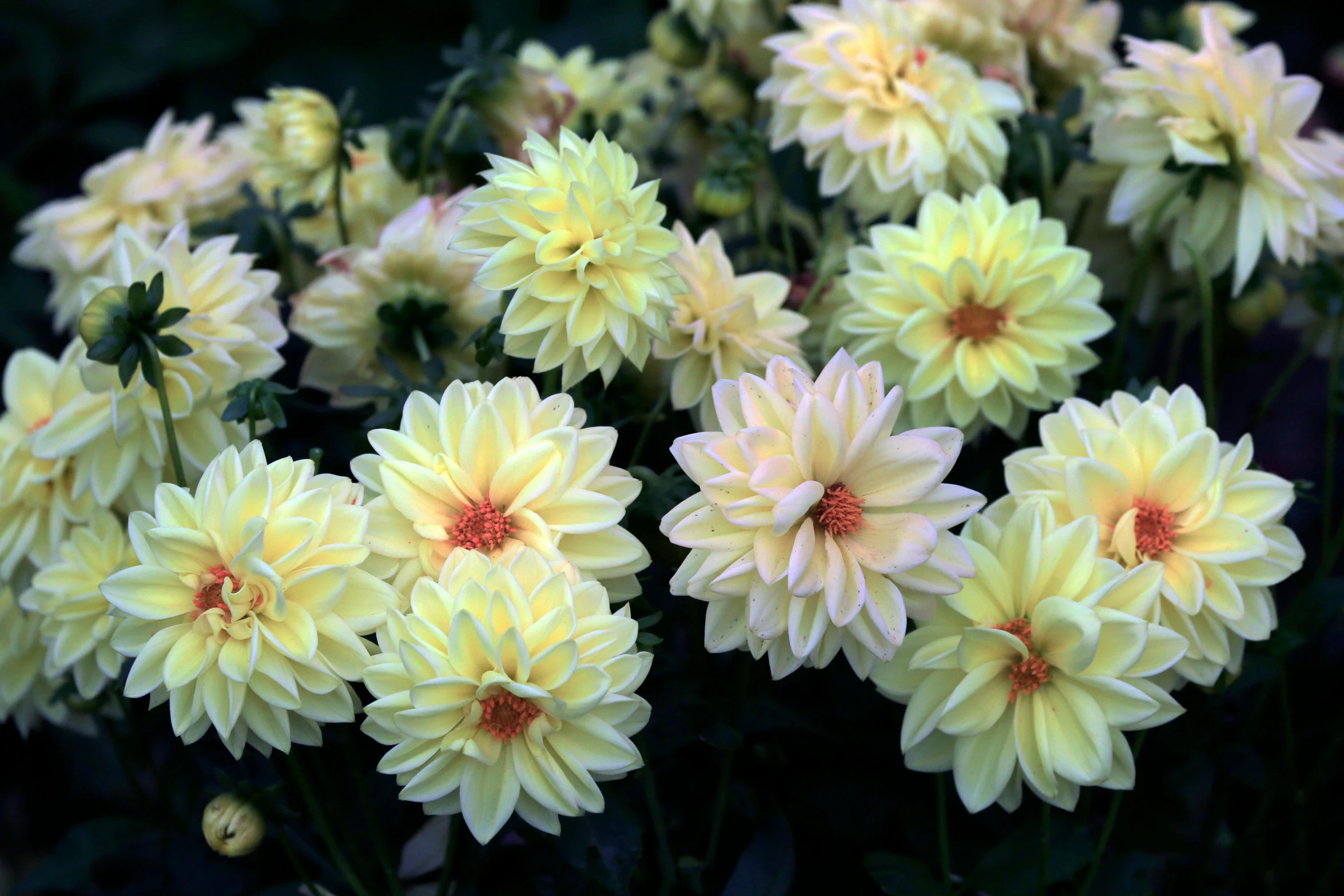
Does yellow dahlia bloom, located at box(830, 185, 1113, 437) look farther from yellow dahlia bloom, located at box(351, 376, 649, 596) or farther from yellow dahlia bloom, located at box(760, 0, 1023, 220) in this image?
yellow dahlia bloom, located at box(351, 376, 649, 596)

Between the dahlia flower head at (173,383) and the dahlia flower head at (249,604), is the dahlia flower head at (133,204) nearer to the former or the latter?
the dahlia flower head at (173,383)

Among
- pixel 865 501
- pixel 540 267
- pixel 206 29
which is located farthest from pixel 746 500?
pixel 206 29

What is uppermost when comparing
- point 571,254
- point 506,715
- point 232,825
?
point 571,254

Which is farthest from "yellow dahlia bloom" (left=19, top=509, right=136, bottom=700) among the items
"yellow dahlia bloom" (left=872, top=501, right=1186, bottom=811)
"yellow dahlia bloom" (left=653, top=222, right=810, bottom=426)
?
"yellow dahlia bloom" (left=872, top=501, right=1186, bottom=811)

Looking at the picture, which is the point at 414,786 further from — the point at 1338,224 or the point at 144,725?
the point at 1338,224

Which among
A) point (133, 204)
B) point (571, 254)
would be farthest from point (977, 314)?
point (133, 204)

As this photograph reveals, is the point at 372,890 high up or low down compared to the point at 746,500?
down

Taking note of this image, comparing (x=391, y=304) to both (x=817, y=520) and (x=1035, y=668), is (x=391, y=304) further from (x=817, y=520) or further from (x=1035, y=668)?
(x=1035, y=668)
